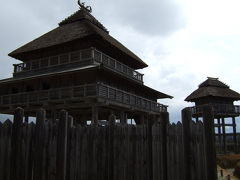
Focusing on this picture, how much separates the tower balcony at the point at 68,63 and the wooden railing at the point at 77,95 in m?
2.10

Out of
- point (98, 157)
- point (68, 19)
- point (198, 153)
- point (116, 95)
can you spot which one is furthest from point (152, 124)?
point (68, 19)

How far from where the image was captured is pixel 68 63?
70.8 ft

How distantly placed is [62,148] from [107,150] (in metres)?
1.01

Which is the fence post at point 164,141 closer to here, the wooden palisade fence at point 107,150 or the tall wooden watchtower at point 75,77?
the wooden palisade fence at point 107,150

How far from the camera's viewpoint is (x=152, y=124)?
17.4ft

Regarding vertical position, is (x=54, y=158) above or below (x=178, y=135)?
below

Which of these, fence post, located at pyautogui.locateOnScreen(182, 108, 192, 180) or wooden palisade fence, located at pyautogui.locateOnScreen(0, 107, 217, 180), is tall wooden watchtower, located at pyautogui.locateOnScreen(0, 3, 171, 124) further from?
fence post, located at pyautogui.locateOnScreen(182, 108, 192, 180)

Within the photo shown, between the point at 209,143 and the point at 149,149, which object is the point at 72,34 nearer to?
the point at 149,149

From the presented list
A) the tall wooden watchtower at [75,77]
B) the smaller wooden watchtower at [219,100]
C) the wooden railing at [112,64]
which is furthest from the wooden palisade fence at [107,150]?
the smaller wooden watchtower at [219,100]

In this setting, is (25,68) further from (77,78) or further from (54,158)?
(54,158)

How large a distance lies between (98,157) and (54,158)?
1.08 m

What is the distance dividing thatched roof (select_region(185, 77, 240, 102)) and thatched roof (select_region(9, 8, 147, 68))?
33.1ft

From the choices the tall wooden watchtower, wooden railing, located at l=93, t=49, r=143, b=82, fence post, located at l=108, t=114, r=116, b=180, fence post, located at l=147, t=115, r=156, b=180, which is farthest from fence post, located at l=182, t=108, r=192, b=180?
wooden railing, located at l=93, t=49, r=143, b=82

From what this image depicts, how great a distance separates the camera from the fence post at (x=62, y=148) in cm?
561
